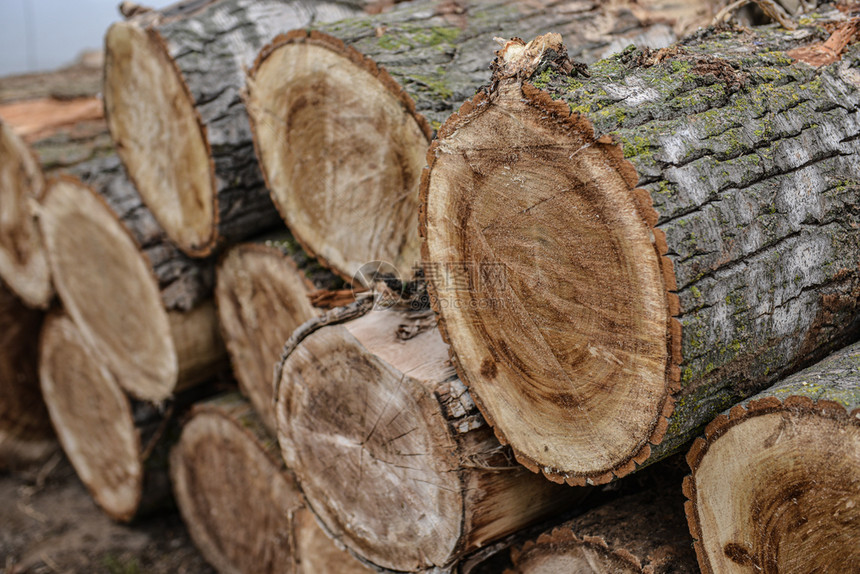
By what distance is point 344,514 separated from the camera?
6.25 feet

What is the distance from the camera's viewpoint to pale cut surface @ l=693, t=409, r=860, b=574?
1100 millimetres

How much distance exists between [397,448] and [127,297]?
1.80 meters

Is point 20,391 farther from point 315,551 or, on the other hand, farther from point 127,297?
point 315,551

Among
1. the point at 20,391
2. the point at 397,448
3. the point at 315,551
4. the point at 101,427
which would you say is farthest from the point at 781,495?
the point at 20,391

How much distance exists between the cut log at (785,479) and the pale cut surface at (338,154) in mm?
997

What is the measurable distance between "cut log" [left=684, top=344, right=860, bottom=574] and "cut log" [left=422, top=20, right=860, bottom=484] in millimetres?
78

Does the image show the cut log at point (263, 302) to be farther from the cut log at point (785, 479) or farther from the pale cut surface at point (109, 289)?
the cut log at point (785, 479)

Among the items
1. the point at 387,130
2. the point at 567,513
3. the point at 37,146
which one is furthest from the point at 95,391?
the point at 567,513

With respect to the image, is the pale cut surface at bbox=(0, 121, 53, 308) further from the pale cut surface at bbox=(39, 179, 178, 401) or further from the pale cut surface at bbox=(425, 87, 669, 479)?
the pale cut surface at bbox=(425, 87, 669, 479)

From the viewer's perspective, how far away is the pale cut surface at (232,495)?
2668 millimetres

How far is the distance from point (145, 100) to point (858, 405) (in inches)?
102

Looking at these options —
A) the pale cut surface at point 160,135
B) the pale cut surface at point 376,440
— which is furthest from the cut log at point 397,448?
the pale cut surface at point 160,135

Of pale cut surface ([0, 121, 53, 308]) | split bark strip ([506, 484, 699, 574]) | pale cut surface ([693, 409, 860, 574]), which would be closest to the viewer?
pale cut surface ([693, 409, 860, 574])

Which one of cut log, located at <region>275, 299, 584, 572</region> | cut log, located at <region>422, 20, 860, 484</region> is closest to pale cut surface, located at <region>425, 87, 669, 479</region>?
cut log, located at <region>422, 20, 860, 484</region>
